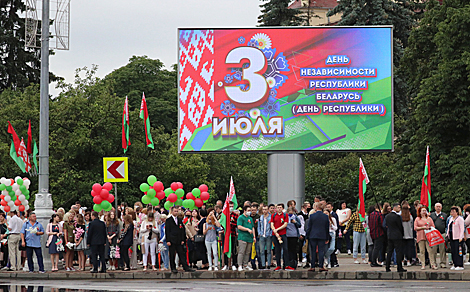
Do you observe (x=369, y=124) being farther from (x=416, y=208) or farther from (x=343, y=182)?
(x=343, y=182)

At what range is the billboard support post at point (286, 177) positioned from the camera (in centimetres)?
2730

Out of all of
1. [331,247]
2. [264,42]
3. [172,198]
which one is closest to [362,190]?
[331,247]

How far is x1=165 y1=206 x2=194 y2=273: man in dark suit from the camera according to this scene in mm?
20188

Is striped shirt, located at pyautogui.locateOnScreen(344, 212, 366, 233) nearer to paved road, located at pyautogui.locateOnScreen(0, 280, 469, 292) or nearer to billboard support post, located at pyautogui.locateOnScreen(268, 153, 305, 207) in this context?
paved road, located at pyautogui.locateOnScreen(0, 280, 469, 292)

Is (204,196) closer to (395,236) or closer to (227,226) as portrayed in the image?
(227,226)

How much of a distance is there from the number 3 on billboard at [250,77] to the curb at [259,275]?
814 centimetres

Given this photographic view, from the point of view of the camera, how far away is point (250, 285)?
17547 mm

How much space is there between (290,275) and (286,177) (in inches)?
319

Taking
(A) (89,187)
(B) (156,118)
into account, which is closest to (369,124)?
(A) (89,187)

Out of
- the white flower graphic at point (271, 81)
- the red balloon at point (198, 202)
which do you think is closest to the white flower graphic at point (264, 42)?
the white flower graphic at point (271, 81)

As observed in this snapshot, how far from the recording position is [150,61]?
6600 cm

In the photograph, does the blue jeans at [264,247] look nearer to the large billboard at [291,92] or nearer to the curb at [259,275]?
the curb at [259,275]

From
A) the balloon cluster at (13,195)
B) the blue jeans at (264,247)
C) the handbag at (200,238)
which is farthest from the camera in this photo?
the balloon cluster at (13,195)

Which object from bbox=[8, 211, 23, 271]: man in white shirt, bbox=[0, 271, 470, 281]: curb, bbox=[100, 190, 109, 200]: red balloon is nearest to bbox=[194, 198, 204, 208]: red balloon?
bbox=[100, 190, 109, 200]: red balloon
